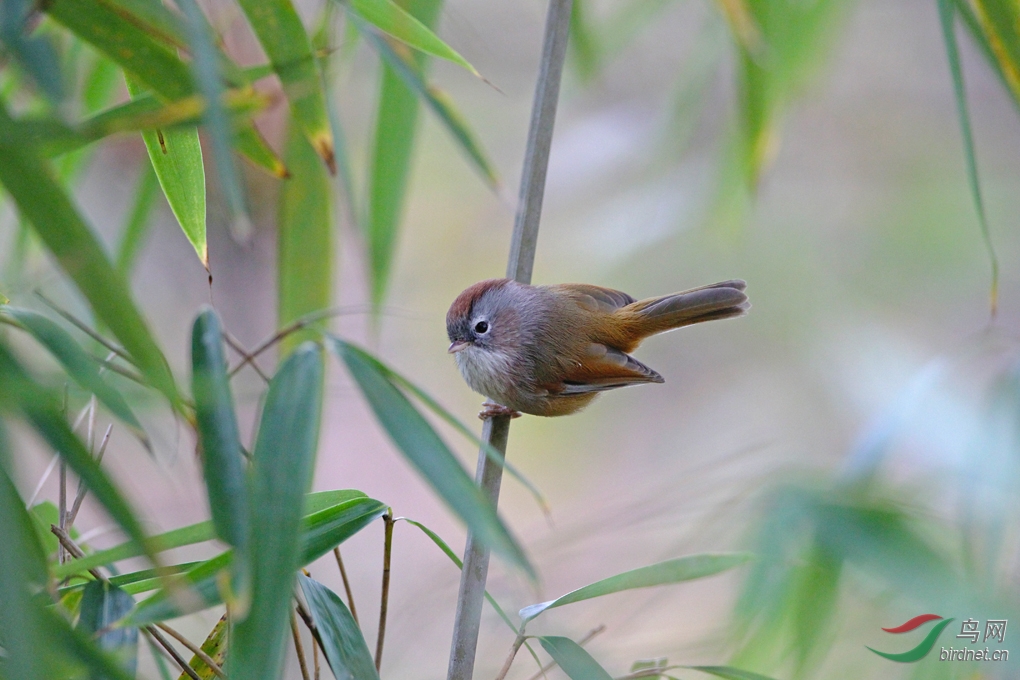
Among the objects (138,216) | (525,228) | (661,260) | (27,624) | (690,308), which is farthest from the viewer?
(661,260)

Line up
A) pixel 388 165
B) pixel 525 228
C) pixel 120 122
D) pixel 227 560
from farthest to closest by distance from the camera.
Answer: pixel 388 165 < pixel 525 228 < pixel 227 560 < pixel 120 122

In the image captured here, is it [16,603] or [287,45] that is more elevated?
[287,45]

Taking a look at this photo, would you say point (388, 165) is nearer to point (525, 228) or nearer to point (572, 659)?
point (525, 228)

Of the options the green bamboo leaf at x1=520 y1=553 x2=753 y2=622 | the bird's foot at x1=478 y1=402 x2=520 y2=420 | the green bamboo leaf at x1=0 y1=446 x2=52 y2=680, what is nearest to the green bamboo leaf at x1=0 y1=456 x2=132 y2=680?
the green bamboo leaf at x1=0 y1=446 x2=52 y2=680

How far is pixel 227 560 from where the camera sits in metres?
0.80

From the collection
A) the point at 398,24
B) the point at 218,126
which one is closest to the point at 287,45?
the point at 398,24

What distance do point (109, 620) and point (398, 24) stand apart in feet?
2.59

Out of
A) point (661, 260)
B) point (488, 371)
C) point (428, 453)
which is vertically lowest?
point (428, 453)

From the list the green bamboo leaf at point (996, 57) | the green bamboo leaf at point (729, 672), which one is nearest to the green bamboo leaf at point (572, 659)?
the green bamboo leaf at point (729, 672)

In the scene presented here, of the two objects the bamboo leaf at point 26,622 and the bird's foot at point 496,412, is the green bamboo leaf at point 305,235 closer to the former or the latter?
the bird's foot at point 496,412

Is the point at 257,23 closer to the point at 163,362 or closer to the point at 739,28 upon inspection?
the point at 163,362

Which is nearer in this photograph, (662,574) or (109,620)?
(109,620)

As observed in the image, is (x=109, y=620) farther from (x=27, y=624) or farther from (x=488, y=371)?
(x=488, y=371)

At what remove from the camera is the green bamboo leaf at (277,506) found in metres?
0.68
